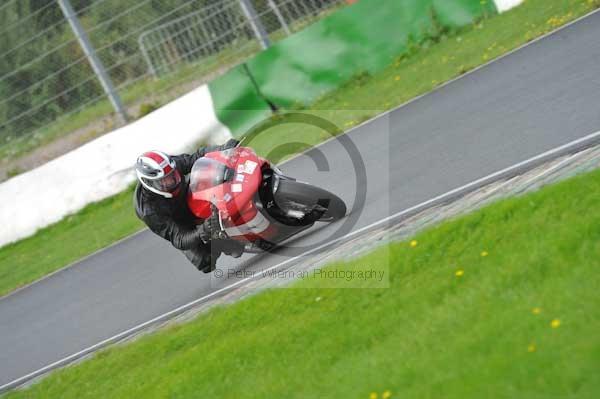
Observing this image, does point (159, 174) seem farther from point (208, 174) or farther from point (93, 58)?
point (93, 58)

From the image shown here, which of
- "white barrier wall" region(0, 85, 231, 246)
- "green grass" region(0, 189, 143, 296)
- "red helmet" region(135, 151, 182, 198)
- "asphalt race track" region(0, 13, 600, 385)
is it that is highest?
"red helmet" region(135, 151, 182, 198)

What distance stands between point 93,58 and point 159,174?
303 inches

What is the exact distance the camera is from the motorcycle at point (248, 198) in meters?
7.27

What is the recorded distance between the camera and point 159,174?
295 inches

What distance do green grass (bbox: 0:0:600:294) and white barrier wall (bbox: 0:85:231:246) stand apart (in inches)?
11.1

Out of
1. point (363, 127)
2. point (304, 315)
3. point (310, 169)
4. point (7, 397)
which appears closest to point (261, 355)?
point (304, 315)

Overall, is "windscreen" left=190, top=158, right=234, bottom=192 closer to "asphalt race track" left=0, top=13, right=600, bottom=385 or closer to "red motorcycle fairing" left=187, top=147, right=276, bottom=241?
Result: "red motorcycle fairing" left=187, top=147, right=276, bottom=241

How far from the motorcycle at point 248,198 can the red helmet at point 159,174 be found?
162mm

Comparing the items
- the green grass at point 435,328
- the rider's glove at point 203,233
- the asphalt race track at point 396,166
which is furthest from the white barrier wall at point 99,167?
the green grass at point 435,328

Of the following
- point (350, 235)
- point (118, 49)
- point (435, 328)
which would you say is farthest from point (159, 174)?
point (118, 49)

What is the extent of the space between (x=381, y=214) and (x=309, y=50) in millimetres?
6614

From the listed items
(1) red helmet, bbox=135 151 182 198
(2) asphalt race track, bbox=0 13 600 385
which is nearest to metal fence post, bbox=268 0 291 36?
(2) asphalt race track, bbox=0 13 600 385

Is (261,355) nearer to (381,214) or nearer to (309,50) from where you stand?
(381,214)

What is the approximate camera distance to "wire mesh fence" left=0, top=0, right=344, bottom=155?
1427 centimetres
